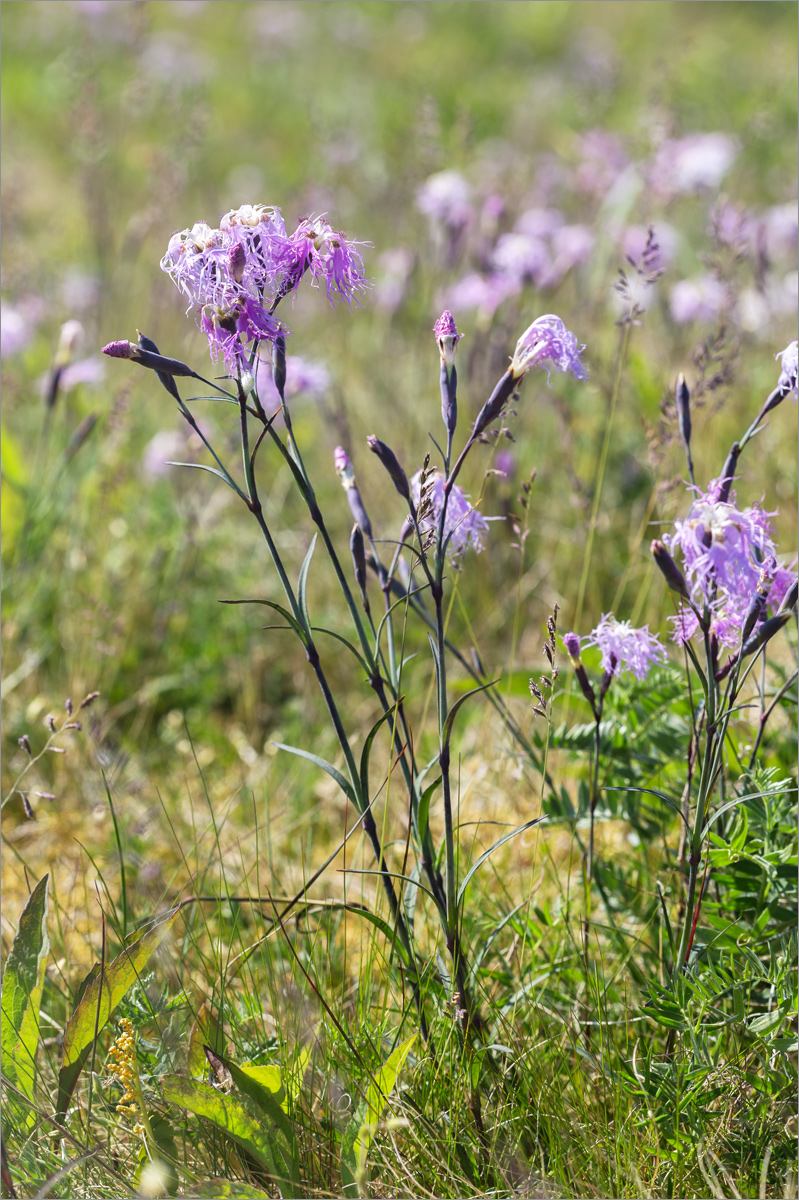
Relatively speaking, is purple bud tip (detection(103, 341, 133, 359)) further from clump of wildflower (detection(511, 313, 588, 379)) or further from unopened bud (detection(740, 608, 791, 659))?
unopened bud (detection(740, 608, 791, 659))

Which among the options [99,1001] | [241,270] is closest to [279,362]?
[241,270]

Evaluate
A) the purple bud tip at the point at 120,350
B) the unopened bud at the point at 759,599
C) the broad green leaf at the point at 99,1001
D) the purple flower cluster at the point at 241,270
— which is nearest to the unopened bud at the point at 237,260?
the purple flower cluster at the point at 241,270

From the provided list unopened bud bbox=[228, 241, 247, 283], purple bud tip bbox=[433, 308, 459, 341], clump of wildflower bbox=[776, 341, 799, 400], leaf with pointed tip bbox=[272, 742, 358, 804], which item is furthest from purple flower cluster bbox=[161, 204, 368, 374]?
clump of wildflower bbox=[776, 341, 799, 400]

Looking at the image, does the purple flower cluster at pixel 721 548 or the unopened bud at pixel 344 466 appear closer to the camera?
the purple flower cluster at pixel 721 548

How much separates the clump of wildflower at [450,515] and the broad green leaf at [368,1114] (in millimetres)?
550

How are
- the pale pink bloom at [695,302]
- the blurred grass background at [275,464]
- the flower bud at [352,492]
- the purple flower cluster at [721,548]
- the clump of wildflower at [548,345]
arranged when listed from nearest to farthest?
1. the purple flower cluster at [721,548]
2. the clump of wildflower at [548,345]
3. the flower bud at [352,492]
4. the blurred grass background at [275,464]
5. the pale pink bloom at [695,302]

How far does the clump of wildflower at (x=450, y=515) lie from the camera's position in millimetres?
1039

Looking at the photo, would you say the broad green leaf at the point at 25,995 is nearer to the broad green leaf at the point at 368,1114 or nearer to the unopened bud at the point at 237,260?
the broad green leaf at the point at 368,1114

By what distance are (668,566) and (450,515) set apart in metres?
0.31

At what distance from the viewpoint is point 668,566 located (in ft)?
3.08

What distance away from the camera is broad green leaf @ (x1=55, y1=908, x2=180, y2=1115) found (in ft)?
3.60

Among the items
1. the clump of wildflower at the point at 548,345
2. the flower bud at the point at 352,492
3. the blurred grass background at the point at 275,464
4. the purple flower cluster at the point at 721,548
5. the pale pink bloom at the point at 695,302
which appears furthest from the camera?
the pale pink bloom at the point at 695,302

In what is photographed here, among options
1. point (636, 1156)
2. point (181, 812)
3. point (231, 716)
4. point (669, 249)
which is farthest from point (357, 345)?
point (636, 1156)

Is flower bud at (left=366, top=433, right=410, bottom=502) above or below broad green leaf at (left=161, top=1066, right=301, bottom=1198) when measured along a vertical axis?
above
